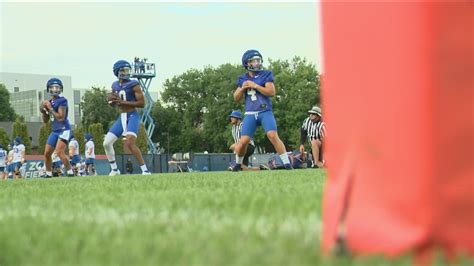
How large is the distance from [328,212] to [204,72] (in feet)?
272

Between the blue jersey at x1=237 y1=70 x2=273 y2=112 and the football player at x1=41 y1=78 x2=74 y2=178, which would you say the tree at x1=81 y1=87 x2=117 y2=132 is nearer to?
the football player at x1=41 y1=78 x2=74 y2=178

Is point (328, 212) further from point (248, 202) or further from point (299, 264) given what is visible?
point (248, 202)

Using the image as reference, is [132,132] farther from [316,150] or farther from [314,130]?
[316,150]

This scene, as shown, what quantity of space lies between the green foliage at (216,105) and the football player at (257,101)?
52.1 meters

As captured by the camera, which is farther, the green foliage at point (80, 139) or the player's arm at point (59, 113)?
the green foliage at point (80, 139)

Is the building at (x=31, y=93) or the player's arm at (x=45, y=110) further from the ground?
the building at (x=31, y=93)

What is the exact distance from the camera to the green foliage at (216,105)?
220ft

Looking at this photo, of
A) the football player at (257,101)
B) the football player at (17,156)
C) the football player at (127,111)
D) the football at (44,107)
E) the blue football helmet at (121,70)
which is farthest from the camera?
the football player at (17,156)

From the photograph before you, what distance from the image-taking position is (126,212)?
3.52 metres

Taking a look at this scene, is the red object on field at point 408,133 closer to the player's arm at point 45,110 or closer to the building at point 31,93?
the player's arm at point 45,110

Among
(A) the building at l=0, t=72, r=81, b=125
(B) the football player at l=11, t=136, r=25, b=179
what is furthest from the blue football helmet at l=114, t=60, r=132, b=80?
(A) the building at l=0, t=72, r=81, b=125

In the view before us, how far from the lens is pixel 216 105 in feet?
249

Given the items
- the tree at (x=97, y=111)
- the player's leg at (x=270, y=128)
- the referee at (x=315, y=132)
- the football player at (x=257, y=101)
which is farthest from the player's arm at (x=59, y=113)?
the tree at (x=97, y=111)

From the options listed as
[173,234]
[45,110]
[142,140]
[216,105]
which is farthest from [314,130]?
[142,140]
